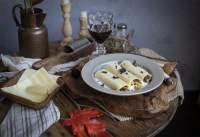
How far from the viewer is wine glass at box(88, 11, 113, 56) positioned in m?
1.14

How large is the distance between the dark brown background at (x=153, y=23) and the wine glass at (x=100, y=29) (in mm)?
382

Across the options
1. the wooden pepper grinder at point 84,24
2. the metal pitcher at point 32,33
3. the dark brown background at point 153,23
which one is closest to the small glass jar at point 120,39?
the wooden pepper grinder at point 84,24

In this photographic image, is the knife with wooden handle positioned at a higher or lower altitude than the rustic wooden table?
higher

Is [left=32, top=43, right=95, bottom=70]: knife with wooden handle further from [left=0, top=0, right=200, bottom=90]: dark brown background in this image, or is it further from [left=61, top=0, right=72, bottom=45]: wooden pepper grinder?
[left=0, top=0, right=200, bottom=90]: dark brown background

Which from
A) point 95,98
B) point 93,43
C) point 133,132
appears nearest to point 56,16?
point 93,43

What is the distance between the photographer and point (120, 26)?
126 cm

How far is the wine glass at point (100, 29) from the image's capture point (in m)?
1.14

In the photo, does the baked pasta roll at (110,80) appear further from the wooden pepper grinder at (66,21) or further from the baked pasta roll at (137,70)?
the wooden pepper grinder at (66,21)

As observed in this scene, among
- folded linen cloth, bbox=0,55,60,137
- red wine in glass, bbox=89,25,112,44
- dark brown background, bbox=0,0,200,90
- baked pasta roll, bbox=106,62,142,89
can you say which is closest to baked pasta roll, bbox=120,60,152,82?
baked pasta roll, bbox=106,62,142,89

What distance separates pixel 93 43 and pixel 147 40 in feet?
1.95

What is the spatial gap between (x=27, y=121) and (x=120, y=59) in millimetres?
402

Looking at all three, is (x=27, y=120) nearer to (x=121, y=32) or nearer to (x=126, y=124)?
(x=126, y=124)

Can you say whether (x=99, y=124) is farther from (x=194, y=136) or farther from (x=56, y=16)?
(x=194, y=136)

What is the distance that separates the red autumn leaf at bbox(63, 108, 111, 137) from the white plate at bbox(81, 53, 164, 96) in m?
0.08
